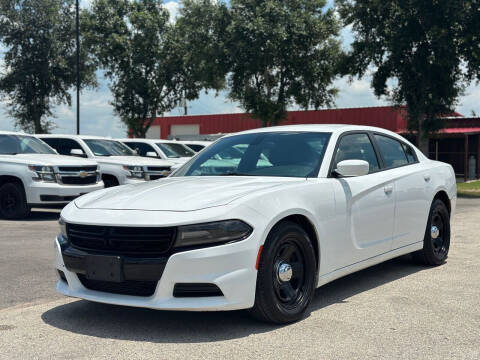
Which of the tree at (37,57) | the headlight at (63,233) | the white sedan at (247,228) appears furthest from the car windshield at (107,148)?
the tree at (37,57)

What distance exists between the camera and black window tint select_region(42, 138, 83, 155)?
16.4 metres

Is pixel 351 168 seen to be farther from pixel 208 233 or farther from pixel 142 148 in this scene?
pixel 142 148

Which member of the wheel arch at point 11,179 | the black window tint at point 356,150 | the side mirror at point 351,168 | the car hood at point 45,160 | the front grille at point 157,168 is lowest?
the wheel arch at point 11,179

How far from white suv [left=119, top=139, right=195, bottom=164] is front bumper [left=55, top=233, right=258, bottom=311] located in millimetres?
13334

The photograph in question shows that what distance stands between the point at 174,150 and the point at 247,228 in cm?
1420

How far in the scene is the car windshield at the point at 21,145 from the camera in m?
13.7

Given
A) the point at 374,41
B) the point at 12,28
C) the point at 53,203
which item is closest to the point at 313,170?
the point at 53,203

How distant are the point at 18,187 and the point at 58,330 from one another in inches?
347

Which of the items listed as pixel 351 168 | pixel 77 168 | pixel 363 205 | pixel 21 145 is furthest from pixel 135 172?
pixel 351 168

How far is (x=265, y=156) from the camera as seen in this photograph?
599cm

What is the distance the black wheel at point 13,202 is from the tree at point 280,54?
2246 centimetres

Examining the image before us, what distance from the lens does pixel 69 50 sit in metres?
40.9

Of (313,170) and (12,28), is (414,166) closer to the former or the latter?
(313,170)

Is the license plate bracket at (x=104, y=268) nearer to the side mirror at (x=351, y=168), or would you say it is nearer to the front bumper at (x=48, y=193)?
the side mirror at (x=351, y=168)
